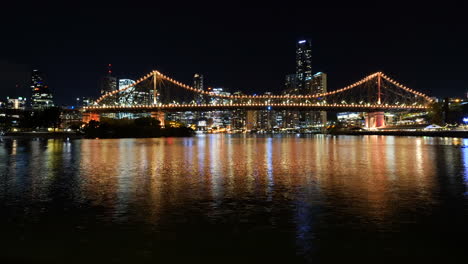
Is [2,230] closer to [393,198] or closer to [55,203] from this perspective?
[55,203]

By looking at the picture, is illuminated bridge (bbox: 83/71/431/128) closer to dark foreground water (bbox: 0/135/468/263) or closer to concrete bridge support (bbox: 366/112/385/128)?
concrete bridge support (bbox: 366/112/385/128)

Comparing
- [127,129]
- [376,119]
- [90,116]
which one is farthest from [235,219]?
[376,119]

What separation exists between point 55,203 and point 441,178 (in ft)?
48.7

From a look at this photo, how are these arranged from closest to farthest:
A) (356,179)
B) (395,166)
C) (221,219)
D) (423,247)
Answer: (423,247) → (221,219) → (356,179) → (395,166)

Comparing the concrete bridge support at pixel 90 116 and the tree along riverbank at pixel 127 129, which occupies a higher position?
the concrete bridge support at pixel 90 116

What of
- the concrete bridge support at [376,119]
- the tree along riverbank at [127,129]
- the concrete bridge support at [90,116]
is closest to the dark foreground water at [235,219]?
the tree along riverbank at [127,129]

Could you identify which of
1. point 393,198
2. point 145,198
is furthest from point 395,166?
point 145,198

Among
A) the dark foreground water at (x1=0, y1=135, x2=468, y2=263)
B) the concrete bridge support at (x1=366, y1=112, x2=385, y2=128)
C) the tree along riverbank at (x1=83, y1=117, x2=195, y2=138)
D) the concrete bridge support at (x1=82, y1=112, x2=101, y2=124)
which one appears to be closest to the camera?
the dark foreground water at (x1=0, y1=135, x2=468, y2=263)

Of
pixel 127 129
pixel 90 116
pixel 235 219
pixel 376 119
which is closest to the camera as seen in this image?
pixel 235 219

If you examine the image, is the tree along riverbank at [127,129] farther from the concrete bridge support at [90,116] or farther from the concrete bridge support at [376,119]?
the concrete bridge support at [376,119]

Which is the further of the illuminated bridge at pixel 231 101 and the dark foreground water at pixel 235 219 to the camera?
the illuminated bridge at pixel 231 101

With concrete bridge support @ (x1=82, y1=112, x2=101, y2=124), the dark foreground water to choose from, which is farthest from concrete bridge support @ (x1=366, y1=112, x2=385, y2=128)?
the dark foreground water

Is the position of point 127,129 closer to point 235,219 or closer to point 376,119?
point 376,119

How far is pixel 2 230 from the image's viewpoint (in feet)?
32.8
